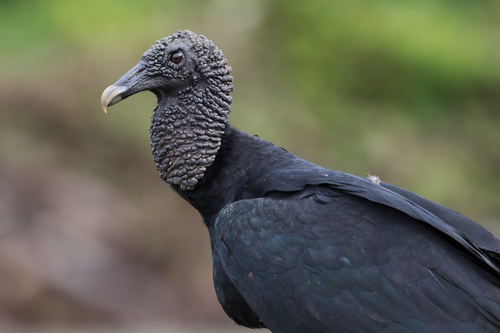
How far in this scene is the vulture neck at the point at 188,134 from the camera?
2.83 meters

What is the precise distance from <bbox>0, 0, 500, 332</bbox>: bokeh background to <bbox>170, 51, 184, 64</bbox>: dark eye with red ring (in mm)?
3965

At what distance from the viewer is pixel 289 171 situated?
2682 millimetres

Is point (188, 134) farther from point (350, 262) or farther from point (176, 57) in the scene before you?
point (350, 262)

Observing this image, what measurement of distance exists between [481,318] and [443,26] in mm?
6885

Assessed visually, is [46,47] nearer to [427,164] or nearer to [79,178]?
[79,178]

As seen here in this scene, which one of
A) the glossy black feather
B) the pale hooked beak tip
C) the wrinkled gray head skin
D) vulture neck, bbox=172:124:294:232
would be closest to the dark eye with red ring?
the wrinkled gray head skin

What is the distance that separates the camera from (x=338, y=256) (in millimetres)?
2312

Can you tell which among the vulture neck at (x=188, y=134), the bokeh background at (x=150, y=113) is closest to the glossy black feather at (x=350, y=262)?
the vulture neck at (x=188, y=134)

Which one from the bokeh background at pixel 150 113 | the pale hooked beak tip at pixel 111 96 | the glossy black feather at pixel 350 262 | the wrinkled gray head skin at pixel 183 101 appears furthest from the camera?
the bokeh background at pixel 150 113

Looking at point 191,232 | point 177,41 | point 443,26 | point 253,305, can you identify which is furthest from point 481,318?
point 443,26

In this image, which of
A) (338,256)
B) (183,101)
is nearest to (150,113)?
(183,101)

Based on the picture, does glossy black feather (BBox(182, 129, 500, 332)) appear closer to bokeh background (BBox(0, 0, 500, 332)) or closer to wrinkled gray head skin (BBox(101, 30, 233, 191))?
wrinkled gray head skin (BBox(101, 30, 233, 191))

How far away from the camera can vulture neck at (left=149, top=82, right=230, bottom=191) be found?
283 centimetres

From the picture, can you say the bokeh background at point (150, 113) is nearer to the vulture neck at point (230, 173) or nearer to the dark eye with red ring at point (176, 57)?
the vulture neck at point (230, 173)
